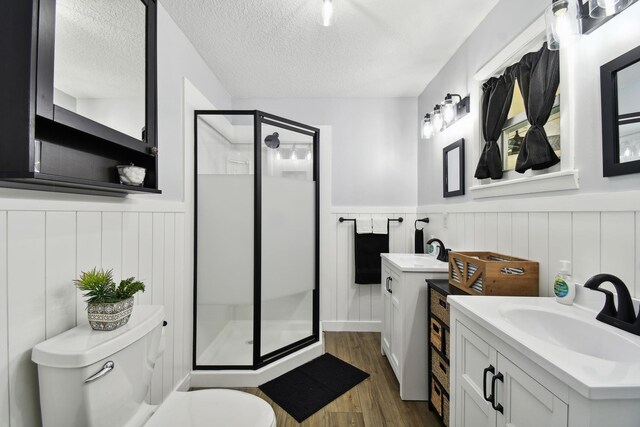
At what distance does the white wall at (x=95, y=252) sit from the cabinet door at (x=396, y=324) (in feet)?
4.71

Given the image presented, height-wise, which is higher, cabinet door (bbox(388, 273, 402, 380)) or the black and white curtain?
the black and white curtain

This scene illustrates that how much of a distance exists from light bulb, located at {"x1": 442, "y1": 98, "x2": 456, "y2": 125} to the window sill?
56 cm

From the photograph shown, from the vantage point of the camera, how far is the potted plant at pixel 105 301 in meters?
0.93

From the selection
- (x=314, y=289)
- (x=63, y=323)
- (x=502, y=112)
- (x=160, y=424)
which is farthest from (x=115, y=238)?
(x=502, y=112)

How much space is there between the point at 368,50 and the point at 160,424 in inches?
94.4

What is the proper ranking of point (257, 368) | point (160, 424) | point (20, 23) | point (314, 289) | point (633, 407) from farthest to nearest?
A: 1. point (314, 289)
2. point (257, 368)
3. point (160, 424)
4. point (20, 23)
5. point (633, 407)

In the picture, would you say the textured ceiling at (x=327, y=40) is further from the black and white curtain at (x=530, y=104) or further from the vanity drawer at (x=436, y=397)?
the vanity drawer at (x=436, y=397)

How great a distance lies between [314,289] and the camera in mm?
2330

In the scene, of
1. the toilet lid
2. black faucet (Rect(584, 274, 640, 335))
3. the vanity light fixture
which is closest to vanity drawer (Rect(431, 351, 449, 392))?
black faucet (Rect(584, 274, 640, 335))

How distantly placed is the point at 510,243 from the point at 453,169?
78cm

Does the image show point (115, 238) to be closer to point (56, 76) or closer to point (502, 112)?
point (56, 76)

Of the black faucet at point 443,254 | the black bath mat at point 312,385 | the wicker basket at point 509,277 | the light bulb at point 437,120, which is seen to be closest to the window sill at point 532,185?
the wicker basket at point 509,277

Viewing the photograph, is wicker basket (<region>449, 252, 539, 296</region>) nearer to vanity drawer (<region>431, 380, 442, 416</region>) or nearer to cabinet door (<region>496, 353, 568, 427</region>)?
cabinet door (<region>496, 353, 568, 427</region>)

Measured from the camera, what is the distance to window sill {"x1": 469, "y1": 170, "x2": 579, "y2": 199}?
1.09 meters
